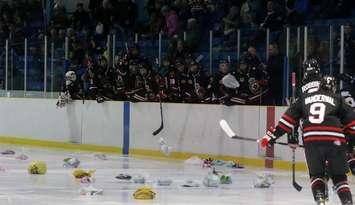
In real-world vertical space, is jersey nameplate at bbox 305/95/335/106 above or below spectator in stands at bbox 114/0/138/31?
below

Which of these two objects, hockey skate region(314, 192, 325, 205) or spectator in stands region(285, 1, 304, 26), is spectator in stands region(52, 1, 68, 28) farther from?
hockey skate region(314, 192, 325, 205)

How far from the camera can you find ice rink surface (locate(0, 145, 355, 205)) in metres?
8.89

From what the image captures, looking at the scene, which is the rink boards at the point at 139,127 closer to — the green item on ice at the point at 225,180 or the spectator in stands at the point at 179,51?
the spectator in stands at the point at 179,51

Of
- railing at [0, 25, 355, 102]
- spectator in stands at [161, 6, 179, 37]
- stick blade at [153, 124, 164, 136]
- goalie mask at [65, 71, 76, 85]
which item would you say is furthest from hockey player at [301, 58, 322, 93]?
goalie mask at [65, 71, 76, 85]

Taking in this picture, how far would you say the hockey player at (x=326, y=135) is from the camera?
7.06m

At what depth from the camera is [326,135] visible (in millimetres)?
7082

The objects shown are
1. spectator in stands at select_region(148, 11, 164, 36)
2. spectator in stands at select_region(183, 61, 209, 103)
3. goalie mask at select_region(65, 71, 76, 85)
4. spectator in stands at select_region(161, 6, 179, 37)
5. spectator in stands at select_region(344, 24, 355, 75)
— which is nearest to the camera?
spectator in stands at select_region(344, 24, 355, 75)

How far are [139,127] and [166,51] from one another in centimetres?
142

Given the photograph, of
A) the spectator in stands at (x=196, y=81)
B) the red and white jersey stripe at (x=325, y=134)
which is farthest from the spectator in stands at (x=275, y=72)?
the red and white jersey stripe at (x=325, y=134)

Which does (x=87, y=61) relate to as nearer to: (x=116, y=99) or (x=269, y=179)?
(x=116, y=99)

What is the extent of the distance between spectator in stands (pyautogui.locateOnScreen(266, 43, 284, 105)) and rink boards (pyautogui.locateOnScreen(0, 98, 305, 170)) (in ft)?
0.83

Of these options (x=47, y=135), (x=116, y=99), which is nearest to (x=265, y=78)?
(x=116, y=99)

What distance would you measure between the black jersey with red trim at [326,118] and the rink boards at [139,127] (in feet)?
18.8

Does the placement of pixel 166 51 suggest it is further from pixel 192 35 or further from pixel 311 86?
pixel 311 86
